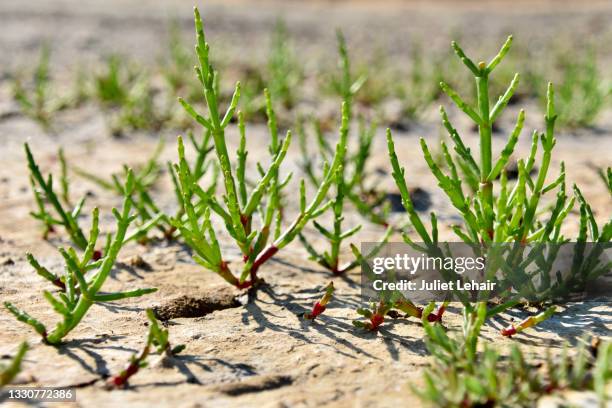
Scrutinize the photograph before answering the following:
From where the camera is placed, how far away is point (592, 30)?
621 centimetres

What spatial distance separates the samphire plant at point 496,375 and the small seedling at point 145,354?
538mm

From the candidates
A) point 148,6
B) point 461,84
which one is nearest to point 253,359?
point 461,84

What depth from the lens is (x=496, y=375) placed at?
1.40 m

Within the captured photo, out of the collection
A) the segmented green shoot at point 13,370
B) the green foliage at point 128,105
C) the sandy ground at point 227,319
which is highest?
the green foliage at point 128,105

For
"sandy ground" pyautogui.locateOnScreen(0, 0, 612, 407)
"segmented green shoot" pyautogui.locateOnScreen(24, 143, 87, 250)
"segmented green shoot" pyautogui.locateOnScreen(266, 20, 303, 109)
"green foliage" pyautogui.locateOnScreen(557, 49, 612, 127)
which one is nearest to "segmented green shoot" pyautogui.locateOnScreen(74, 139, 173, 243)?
"sandy ground" pyautogui.locateOnScreen(0, 0, 612, 407)

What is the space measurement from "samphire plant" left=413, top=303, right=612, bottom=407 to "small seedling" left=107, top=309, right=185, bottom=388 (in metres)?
0.54

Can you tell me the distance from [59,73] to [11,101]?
2.56 ft

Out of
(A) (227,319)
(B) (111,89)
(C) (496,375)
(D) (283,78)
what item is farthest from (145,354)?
(B) (111,89)

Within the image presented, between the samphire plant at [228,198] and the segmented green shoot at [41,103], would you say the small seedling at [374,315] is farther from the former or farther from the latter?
the segmented green shoot at [41,103]

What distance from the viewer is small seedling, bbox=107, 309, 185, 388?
4.80ft

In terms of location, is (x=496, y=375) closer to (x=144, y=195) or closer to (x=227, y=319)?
(x=227, y=319)

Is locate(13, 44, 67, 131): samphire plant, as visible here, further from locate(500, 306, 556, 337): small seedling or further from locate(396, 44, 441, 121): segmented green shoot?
locate(500, 306, 556, 337): small seedling

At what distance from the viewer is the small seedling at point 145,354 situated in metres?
1.46

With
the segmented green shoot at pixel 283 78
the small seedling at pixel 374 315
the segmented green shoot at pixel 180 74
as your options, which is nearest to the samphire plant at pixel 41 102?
the segmented green shoot at pixel 180 74
